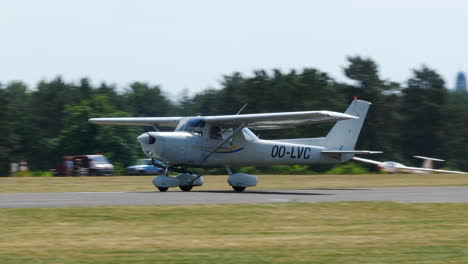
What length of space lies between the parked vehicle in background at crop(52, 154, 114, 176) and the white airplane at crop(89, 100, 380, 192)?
1013 inches

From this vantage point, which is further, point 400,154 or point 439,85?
point 439,85

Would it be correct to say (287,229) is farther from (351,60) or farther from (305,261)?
(351,60)

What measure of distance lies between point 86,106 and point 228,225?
72.0 meters

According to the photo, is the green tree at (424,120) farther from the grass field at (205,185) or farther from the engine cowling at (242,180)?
the engine cowling at (242,180)

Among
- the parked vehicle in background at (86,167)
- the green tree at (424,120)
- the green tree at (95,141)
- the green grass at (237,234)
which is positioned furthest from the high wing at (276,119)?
the green tree at (424,120)

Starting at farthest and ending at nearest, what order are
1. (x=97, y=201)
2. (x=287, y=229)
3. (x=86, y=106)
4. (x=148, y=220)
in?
(x=86, y=106), (x=97, y=201), (x=148, y=220), (x=287, y=229)

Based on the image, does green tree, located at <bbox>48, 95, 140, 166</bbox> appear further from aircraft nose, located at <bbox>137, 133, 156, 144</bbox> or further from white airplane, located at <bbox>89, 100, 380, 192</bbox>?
aircraft nose, located at <bbox>137, 133, 156, 144</bbox>

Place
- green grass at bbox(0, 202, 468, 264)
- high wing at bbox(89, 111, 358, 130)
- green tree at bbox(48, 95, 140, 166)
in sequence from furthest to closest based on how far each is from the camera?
green tree at bbox(48, 95, 140, 166) < high wing at bbox(89, 111, 358, 130) < green grass at bbox(0, 202, 468, 264)

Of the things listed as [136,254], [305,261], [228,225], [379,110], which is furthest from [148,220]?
[379,110]

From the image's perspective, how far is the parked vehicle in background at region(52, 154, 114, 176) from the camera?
174 ft

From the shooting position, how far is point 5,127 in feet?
259

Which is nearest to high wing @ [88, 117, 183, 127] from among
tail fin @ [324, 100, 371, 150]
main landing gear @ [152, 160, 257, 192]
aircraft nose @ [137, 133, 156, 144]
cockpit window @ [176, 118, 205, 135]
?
cockpit window @ [176, 118, 205, 135]

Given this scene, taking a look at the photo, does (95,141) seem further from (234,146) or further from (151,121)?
(234,146)

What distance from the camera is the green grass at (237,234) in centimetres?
1044
